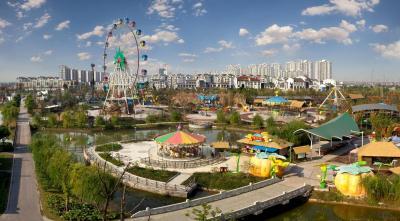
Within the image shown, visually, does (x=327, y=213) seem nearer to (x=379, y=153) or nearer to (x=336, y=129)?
(x=379, y=153)

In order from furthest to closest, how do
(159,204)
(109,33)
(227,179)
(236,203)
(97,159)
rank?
(109,33), (97,159), (227,179), (159,204), (236,203)

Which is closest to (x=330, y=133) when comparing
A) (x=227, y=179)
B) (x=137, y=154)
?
(x=227, y=179)

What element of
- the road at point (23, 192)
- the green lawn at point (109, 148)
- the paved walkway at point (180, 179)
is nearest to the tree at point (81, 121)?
the road at point (23, 192)

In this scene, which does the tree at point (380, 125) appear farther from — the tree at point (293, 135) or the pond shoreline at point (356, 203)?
the pond shoreline at point (356, 203)

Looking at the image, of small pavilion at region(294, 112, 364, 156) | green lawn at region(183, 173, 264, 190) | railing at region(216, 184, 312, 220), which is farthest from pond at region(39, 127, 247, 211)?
Result: small pavilion at region(294, 112, 364, 156)

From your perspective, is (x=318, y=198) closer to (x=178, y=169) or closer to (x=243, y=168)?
(x=243, y=168)

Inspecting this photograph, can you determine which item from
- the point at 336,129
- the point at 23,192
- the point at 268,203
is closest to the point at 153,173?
the point at 23,192
